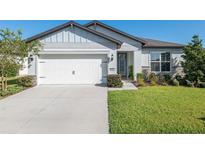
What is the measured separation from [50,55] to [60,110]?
8.10 m

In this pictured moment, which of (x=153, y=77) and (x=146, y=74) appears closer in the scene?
(x=153, y=77)

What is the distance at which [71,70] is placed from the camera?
1423cm

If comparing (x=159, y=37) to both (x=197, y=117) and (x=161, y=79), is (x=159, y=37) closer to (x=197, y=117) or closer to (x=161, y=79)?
(x=161, y=79)

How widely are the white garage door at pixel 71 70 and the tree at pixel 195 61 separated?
6.40 m

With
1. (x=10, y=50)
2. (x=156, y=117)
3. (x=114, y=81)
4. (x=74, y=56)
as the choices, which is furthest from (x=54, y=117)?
(x=74, y=56)

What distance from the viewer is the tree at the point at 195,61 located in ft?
45.4

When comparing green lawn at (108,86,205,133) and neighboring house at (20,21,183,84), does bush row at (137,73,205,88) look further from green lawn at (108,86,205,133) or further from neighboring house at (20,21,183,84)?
green lawn at (108,86,205,133)

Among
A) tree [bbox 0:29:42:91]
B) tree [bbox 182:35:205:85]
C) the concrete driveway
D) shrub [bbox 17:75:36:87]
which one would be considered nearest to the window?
tree [bbox 182:35:205:85]

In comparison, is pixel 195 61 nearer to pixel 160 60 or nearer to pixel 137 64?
pixel 160 60

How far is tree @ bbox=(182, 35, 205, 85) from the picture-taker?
13.8m

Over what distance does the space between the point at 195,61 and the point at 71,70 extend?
9250mm

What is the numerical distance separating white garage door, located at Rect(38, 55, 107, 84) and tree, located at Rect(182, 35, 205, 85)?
21.0 feet

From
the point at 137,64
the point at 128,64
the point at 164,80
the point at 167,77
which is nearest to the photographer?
the point at 164,80
